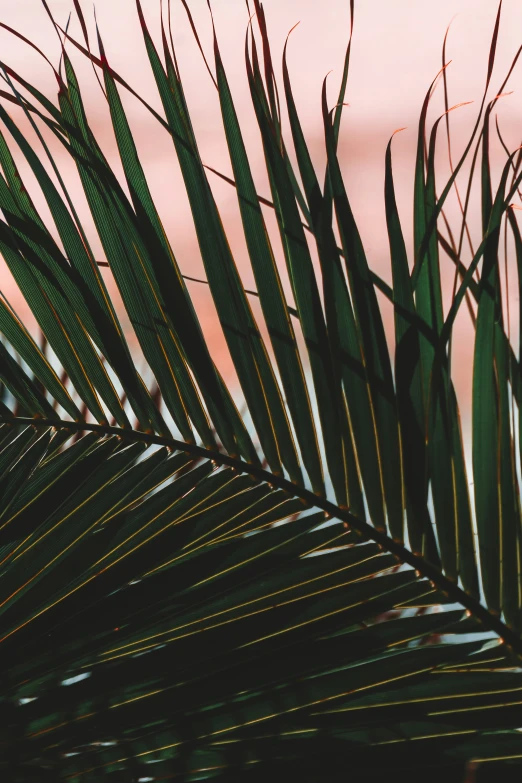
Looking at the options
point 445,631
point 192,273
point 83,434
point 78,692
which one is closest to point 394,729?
point 445,631

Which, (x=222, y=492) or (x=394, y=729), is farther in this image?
(x=222, y=492)

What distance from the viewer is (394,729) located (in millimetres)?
499

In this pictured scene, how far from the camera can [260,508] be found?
2.16 ft

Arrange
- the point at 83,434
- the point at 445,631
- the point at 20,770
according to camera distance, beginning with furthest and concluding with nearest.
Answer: the point at 83,434 → the point at 445,631 → the point at 20,770

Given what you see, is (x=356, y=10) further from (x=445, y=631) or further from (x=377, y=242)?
(x=445, y=631)

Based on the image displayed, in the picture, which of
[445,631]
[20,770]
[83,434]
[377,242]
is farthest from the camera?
[377,242]

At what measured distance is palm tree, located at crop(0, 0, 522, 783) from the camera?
513 mm

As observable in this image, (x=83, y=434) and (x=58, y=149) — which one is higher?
(x=58, y=149)

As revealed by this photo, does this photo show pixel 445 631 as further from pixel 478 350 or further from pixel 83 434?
pixel 83 434

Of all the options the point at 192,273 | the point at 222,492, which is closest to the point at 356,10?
the point at 192,273

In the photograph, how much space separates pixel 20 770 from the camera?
1.59ft

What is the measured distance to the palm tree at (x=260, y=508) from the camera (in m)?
0.51

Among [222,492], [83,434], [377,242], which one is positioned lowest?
[222,492]

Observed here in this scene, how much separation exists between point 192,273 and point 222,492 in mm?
585
